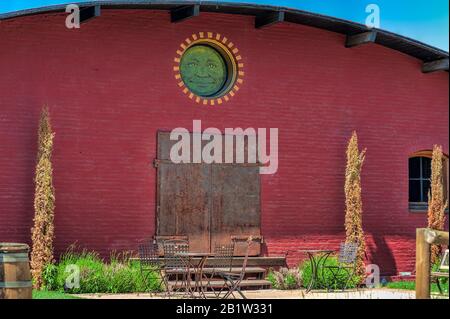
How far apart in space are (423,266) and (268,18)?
279 inches

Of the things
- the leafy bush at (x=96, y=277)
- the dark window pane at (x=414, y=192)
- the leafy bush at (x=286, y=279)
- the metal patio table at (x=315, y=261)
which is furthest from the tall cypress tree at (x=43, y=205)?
the dark window pane at (x=414, y=192)

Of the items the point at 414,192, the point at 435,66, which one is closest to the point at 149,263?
the point at 414,192

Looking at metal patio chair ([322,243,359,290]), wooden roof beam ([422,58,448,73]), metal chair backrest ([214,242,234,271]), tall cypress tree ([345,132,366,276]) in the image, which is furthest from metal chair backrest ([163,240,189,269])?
wooden roof beam ([422,58,448,73])

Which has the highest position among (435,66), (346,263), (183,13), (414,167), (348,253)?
(183,13)

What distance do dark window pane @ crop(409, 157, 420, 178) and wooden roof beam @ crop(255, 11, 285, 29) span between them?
4.12 meters

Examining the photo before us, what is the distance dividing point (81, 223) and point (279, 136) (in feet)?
12.7

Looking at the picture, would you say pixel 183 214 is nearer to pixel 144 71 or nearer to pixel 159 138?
pixel 159 138

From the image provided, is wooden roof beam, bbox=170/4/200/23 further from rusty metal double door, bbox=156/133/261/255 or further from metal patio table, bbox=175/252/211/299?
metal patio table, bbox=175/252/211/299

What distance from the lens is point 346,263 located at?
15.3 m

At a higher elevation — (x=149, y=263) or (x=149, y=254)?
(x=149, y=254)

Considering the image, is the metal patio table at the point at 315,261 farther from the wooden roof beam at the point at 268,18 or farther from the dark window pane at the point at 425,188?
the wooden roof beam at the point at 268,18

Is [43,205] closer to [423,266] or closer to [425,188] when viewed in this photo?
[423,266]

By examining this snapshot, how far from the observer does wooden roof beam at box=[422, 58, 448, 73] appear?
17.8 metres
